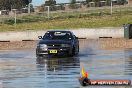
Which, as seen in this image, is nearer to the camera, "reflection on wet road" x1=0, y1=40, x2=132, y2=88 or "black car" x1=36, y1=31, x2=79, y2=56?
"reflection on wet road" x1=0, y1=40, x2=132, y2=88

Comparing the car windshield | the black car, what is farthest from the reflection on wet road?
the car windshield

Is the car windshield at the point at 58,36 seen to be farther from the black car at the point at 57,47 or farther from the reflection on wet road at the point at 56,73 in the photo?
the reflection on wet road at the point at 56,73

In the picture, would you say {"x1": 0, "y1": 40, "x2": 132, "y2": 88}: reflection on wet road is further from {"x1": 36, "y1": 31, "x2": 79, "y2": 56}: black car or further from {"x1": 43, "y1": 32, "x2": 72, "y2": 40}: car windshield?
{"x1": 43, "y1": 32, "x2": 72, "y2": 40}: car windshield

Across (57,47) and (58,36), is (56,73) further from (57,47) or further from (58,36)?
(58,36)

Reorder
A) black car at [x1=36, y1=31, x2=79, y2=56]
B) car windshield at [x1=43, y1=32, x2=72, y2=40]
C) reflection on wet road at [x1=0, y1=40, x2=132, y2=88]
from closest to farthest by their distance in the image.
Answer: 1. reflection on wet road at [x1=0, y1=40, x2=132, y2=88]
2. black car at [x1=36, y1=31, x2=79, y2=56]
3. car windshield at [x1=43, y1=32, x2=72, y2=40]

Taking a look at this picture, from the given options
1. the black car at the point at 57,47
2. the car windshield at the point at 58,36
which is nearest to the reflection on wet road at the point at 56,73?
the black car at the point at 57,47

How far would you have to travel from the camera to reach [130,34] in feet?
140

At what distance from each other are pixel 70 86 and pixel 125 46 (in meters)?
22.3

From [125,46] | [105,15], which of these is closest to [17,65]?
[125,46]

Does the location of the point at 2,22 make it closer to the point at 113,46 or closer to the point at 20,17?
the point at 20,17

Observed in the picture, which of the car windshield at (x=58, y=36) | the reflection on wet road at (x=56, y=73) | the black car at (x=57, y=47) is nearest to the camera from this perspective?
the reflection on wet road at (x=56, y=73)

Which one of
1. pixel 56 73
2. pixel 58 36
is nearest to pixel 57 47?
pixel 58 36

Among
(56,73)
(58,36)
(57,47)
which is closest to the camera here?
(56,73)

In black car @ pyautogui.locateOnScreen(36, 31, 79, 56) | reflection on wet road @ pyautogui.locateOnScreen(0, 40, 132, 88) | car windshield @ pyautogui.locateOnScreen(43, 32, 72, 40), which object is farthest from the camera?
car windshield @ pyautogui.locateOnScreen(43, 32, 72, 40)
